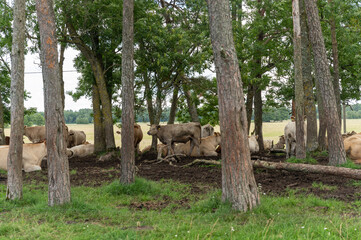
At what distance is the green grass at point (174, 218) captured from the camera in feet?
19.1

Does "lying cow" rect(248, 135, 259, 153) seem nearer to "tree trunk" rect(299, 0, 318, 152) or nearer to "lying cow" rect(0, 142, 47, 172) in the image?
"tree trunk" rect(299, 0, 318, 152)

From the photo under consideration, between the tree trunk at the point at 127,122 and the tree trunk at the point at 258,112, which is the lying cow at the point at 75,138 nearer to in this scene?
the tree trunk at the point at 258,112

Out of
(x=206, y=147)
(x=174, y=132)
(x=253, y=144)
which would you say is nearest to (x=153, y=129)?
(x=174, y=132)

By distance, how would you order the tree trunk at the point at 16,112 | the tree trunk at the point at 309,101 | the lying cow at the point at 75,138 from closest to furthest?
the tree trunk at the point at 16,112, the tree trunk at the point at 309,101, the lying cow at the point at 75,138

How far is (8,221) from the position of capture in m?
7.02

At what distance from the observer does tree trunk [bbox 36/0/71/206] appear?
8.08 meters

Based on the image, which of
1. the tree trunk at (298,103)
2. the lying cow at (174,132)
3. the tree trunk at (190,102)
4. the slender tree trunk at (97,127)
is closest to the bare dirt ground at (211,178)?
the tree trunk at (298,103)

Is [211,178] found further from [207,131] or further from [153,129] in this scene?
[207,131]

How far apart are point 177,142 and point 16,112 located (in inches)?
424

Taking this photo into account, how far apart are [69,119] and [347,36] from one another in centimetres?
5554

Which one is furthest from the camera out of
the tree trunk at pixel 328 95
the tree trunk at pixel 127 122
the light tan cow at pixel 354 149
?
the light tan cow at pixel 354 149

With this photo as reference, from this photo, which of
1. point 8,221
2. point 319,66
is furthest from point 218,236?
point 319,66

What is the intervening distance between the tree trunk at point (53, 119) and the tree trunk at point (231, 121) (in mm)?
3624

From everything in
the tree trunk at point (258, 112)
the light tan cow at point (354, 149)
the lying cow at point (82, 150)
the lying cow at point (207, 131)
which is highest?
the tree trunk at point (258, 112)
